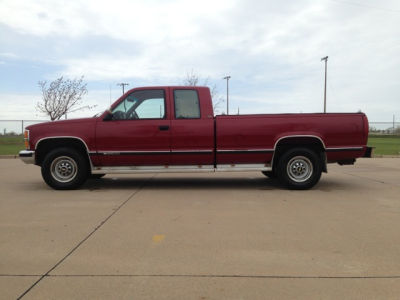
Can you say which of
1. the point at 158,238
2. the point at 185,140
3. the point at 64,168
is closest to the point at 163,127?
the point at 185,140

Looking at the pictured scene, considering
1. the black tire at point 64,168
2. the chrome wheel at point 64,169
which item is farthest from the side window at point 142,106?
the chrome wheel at point 64,169

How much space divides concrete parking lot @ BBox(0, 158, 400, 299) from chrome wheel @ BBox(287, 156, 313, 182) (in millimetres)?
351

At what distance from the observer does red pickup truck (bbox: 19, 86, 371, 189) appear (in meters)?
6.77

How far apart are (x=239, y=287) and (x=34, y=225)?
9.89 ft

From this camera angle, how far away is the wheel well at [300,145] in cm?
688

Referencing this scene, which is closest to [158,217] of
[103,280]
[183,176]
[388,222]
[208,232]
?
[208,232]

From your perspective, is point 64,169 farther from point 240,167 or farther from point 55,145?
point 240,167

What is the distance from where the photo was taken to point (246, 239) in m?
3.97

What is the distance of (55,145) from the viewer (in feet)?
23.1

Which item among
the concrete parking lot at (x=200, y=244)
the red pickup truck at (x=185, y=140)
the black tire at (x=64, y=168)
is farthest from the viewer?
the black tire at (x=64, y=168)

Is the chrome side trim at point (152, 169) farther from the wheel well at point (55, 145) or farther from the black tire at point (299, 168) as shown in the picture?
the black tire at point (299, 168)

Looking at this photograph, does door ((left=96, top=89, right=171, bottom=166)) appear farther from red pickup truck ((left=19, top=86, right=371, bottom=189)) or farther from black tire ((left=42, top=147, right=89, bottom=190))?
black tire ((left=42, top=147, right=89, bottom=190))

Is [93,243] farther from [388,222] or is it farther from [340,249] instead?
[388,222]

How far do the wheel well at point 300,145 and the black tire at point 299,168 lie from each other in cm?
13
